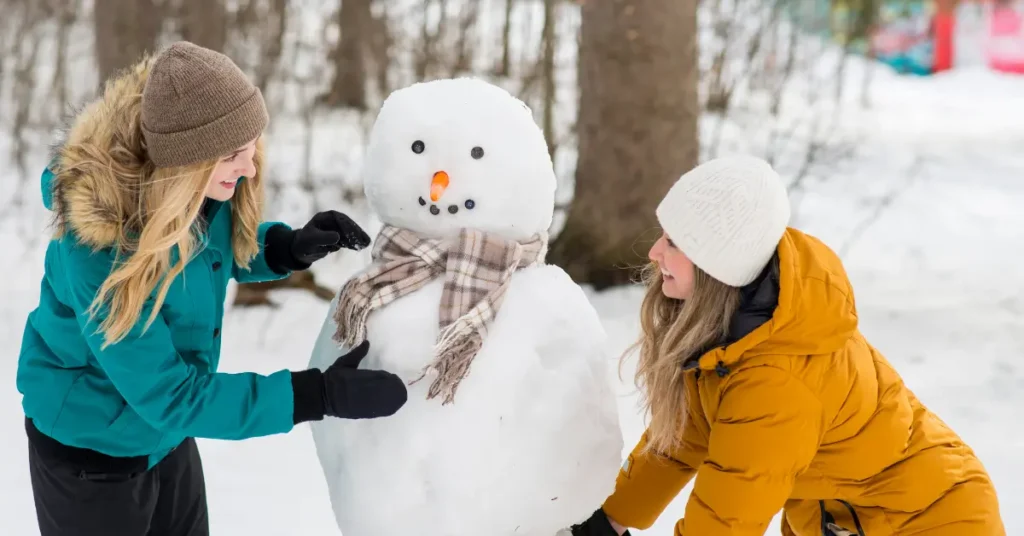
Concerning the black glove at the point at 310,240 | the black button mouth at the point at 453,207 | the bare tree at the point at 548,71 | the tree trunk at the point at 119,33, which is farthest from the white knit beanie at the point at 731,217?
the tree trunk at the point at 119,33

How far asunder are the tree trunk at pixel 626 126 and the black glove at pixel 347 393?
2.88 meters

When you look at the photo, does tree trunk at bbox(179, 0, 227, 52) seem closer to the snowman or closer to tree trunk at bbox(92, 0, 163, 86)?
tree trunk at bbox(92, 0, 163, 86)

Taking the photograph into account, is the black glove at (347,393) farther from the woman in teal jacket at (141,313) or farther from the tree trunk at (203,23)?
the tree trunk at (203,23)

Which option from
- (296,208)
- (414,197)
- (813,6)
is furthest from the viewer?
(813,6)

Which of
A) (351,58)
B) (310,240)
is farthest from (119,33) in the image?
(310,240)

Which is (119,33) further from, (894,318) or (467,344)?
(894,318)

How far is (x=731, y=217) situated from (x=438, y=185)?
58 cm

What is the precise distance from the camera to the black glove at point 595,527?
7.43 ft

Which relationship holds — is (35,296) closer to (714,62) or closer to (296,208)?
(296,208)

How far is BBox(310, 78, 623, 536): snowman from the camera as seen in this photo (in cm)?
191

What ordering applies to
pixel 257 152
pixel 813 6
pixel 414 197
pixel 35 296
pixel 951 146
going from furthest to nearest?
pixel 813 6
pixel 951 146
pixel 35 296
pixel 257 152
pixel 414 197

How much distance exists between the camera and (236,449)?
3492 millimetres

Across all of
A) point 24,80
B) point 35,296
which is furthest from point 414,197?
point 24,80

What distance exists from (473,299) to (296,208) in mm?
4277
